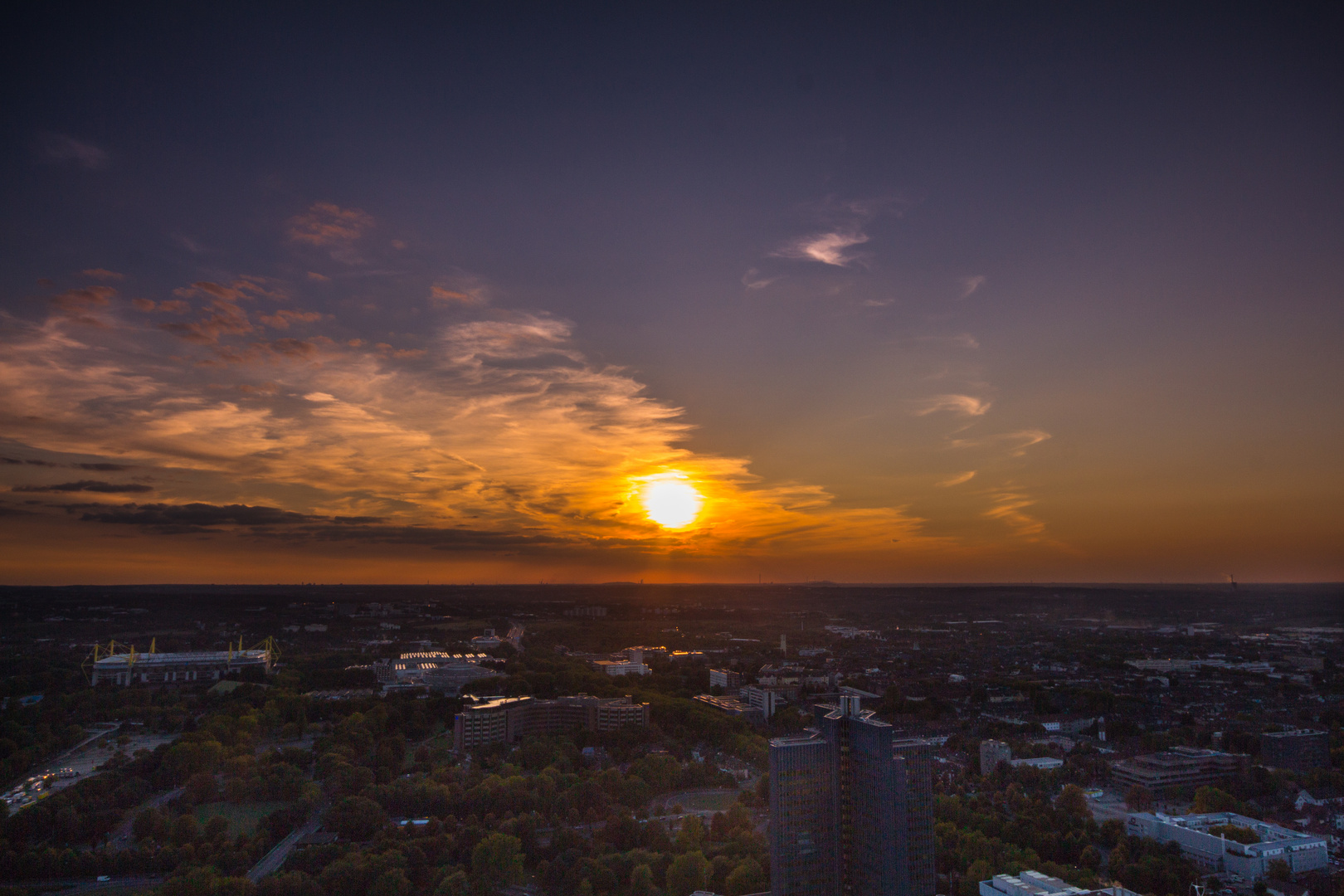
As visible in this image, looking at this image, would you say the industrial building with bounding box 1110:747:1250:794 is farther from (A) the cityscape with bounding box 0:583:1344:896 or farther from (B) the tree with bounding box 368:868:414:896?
(B) the tree with bounding box 368:868:414:896

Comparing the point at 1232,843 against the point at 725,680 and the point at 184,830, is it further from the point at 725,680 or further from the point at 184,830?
the point at 725,680

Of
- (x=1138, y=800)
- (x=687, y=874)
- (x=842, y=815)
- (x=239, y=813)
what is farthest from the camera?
(x=1138, y=800)

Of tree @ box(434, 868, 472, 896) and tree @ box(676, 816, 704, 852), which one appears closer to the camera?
tree @ box(434, 868, 472, 896)

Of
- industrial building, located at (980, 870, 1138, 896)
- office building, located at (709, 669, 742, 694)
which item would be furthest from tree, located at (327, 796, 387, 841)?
office building, located at (709, 669, 742, 694)

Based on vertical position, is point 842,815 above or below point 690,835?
above

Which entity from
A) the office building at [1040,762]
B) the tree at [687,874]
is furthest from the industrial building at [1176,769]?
the tree at [687,874]

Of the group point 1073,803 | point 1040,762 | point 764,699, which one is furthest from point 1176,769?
point 764,699

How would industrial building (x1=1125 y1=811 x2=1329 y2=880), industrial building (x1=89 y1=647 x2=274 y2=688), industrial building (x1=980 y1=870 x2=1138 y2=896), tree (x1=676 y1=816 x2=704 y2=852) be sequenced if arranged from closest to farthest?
1. industrial building (x1=980 y1=870 x2=1138 y2=896)
2. industrial building (x1=1125 y1=811 x2=1329 y2=880)
3. tree (x1=676 y1=816 x2=704 y2=852)
4. industrial building (x1=89 y1=647 x2=274 y2=688)

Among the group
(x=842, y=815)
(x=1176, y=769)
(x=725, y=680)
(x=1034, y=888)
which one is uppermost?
(x=842, y=815)

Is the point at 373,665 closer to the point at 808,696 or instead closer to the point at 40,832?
the point at 808,696
